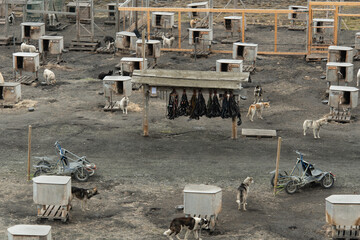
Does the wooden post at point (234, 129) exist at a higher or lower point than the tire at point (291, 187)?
higher

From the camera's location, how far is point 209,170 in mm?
32688

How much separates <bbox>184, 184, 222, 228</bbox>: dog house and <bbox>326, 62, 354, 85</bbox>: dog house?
1776cm

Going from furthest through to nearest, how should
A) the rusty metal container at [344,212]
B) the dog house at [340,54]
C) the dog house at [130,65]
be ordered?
1. the dog house at [340,54]
2. the dog house at [130,65]
3. the rusty metal container at [344,212]

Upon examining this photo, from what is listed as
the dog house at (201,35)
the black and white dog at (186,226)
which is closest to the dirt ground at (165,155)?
the black and white dog at (186,226)

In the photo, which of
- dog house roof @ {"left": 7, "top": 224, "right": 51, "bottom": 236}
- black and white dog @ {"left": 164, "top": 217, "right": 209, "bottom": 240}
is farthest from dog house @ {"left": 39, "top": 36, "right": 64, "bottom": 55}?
dog house roof @ {"left": 7, "top": 224, "right": 51, "bottom": 236}

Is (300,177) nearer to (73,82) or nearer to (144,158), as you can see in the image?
(144,158)

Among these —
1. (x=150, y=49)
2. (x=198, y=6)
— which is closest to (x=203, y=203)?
(x=150, y=49)

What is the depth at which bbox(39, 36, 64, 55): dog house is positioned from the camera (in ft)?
163

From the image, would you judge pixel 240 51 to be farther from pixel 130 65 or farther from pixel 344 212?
pixel 344 212

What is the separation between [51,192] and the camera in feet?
90.9

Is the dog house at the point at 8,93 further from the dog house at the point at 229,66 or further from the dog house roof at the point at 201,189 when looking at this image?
the dog house roof at the point at 201,189

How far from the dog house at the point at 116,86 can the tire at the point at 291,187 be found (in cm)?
1293

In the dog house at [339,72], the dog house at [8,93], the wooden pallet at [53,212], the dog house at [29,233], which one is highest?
the dog house at [339,72]

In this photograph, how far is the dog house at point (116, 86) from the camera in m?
41.0
